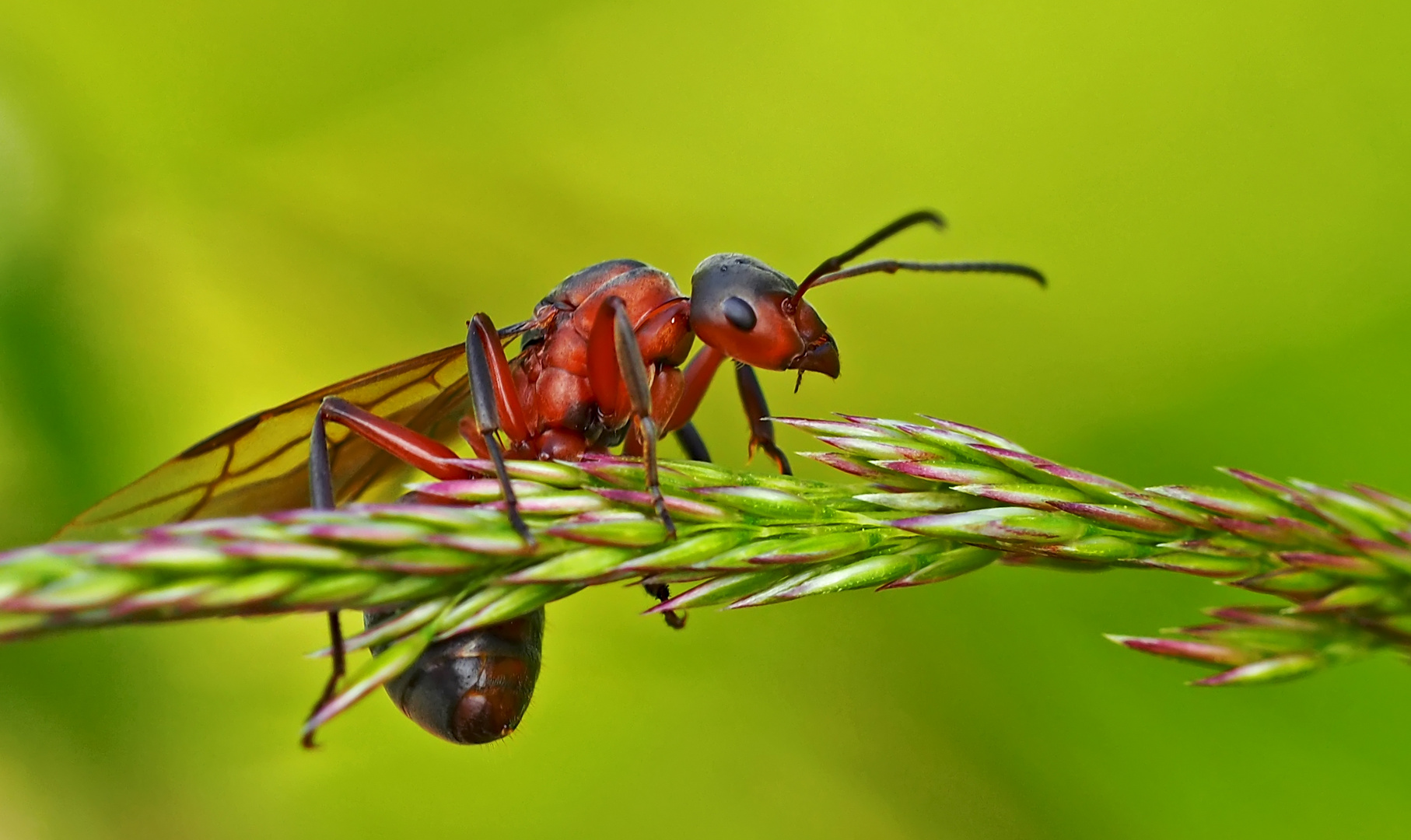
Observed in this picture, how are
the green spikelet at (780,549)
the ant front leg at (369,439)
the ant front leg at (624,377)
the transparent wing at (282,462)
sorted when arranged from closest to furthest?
the green spikelet at (780,549)
the ant front leg at (624,377)
the ant front leg at (369,439)
the transparent wing at (282,462)

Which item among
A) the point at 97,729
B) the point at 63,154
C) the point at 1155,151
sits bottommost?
the point at 97,729

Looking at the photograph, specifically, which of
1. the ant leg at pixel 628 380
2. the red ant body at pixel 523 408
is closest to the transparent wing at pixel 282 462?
the red ant body at pixel 523 408

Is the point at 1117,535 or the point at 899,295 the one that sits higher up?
the point at 899,295

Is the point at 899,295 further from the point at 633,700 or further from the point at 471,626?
the point at 471,626

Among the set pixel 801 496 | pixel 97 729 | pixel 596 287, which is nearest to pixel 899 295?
pixel 596 287

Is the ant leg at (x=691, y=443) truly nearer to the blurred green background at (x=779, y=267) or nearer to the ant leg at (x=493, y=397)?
the ant leg at (x=493, y=397)

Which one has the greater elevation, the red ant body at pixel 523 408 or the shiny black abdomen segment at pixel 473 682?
the red ant body at pixel 523 408

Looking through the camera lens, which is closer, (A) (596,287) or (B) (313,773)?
(A) (596,287)
